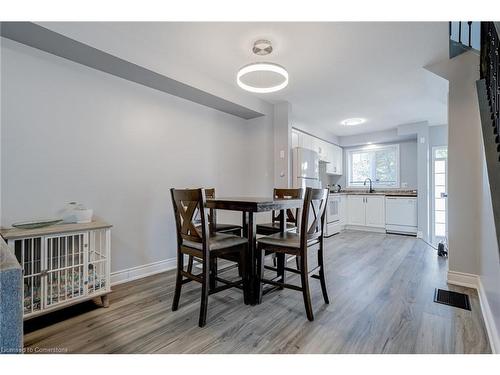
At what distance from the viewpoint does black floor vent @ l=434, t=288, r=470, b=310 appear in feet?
6.61

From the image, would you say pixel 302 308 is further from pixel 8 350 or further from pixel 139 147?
pixel 139 147

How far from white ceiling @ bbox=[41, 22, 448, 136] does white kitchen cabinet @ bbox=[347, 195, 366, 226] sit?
2598mm

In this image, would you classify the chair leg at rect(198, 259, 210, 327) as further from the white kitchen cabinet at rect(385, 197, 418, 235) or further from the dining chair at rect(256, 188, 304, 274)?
the white kitchen cabinet at rect(385, 197, 418, 235)

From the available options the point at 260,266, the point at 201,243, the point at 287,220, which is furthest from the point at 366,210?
the point at 201,243

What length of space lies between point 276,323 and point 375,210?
4.55 meters

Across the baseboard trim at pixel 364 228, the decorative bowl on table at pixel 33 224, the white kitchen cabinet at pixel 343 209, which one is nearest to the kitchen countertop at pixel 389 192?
the white kitchen cabinet at pixel 343 209

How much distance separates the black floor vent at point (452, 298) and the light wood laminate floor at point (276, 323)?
5 cm

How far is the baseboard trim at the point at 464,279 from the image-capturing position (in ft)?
7.84

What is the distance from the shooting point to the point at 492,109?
70.3 inches

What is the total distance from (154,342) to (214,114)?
9.30 ft

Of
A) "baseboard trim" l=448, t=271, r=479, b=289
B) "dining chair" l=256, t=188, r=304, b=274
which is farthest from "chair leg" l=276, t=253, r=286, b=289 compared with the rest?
"baseboard trim" l=448, t=271, r=479, b=289

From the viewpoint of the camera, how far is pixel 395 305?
78.4 inches

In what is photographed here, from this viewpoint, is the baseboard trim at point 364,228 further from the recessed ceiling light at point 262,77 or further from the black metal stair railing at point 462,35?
the recessed ceiling light at point 262,77
